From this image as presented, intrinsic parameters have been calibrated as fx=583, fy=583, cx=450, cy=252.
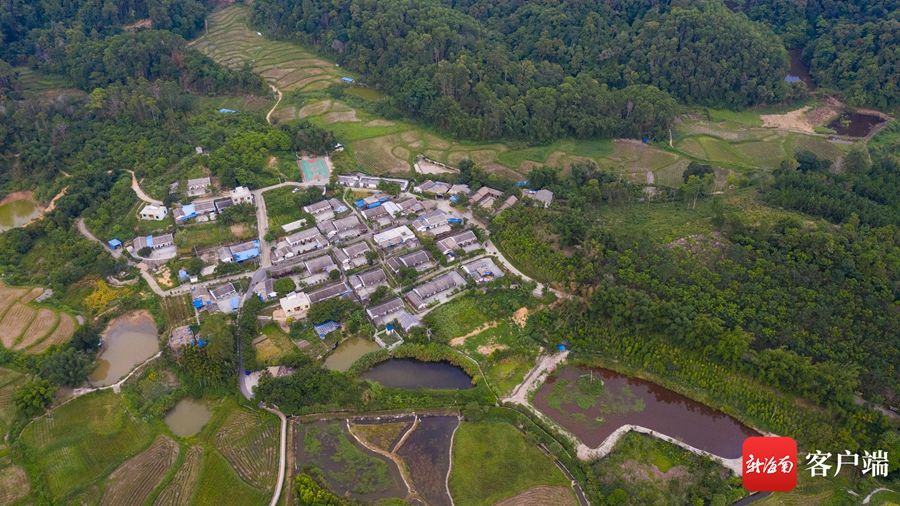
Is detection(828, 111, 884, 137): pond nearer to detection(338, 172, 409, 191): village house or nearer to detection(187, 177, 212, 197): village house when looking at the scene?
detection(338, 172, 409, 191): village house

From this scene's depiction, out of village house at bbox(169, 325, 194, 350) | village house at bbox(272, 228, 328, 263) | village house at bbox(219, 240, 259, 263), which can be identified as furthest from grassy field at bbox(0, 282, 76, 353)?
village house at bbox(272, 228, 328, 263)

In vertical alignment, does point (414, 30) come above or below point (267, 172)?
above

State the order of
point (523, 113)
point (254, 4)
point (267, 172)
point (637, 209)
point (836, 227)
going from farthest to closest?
point (254, 4), point (523, 113), point (267, 172), point (637, 209), point (836, 227)

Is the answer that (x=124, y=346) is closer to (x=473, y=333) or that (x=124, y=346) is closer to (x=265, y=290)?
(x=265, y=290)

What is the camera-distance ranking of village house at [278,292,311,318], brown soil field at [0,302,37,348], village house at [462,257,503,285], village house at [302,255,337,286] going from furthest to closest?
1. village house at [462,257,503,285]
2. village house at [302,255,337,286]
3. village house at [278,292,311,318]
4. brown soil field at [0,302,37,348]

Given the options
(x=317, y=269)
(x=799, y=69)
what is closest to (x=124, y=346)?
(x=317, y=269)

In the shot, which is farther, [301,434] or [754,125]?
[754,125]

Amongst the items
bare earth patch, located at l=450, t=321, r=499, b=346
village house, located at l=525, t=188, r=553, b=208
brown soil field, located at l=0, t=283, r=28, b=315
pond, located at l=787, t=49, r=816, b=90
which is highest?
→ pond, located at l=787, t=49, r=816, b=90

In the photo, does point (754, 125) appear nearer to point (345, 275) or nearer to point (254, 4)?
point (345, 275)

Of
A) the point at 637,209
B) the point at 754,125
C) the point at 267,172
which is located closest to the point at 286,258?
the point at 267,172
